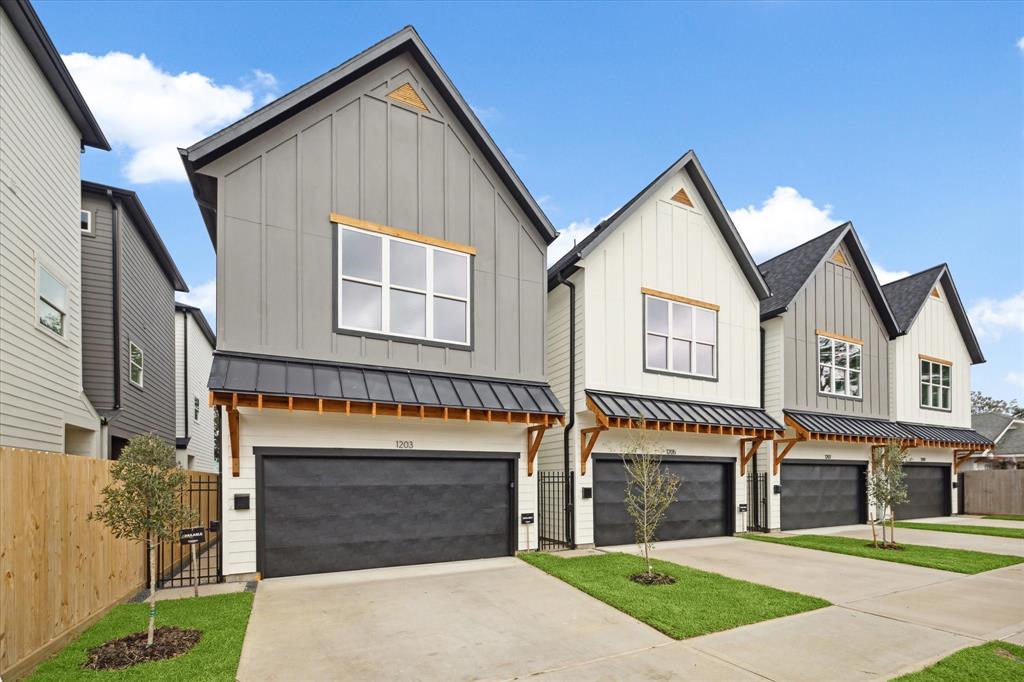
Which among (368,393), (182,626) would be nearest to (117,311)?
(368,393)

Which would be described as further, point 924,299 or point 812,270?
point 924,299

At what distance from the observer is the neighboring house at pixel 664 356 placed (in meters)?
13.0

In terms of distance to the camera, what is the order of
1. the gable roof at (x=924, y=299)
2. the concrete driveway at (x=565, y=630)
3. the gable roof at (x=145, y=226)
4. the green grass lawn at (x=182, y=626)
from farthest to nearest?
the gable roof at (x=924, y=299) → the gable roof at (x=145, y=226) → the concrete driveway at (x=565, y=630) → the green grass lawn at (x=182, y=626)

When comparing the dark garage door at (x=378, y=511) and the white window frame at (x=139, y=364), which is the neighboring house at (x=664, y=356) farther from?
the white window frame at (x=139, y=364)

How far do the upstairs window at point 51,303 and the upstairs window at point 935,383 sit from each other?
2658 centimetres

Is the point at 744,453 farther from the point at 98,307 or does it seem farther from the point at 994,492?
the point at 98,307

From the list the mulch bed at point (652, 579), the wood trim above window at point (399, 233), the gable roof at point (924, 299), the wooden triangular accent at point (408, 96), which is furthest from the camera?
the gable roof at point (924, 299)

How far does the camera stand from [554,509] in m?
13.3

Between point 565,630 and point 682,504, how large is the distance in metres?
8.36

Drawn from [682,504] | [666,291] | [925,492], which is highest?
[666,291]

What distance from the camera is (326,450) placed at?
33.0 feet

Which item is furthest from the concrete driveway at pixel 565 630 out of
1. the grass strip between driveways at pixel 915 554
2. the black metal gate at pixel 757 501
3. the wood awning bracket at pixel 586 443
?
the black metal gate at pixel 757 501

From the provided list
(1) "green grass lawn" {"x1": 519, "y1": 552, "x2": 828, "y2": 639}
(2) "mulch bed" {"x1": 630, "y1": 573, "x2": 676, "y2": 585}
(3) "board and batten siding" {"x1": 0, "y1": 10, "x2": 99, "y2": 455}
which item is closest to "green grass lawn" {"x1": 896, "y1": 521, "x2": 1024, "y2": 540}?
(1) "green grass lawn" {"x1": 519, "y1": 552, "x2": 828, "y2": 639}

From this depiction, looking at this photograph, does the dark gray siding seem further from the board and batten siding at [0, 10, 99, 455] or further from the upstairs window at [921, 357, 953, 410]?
the upstairs window at [921, 357, 953, 410]
